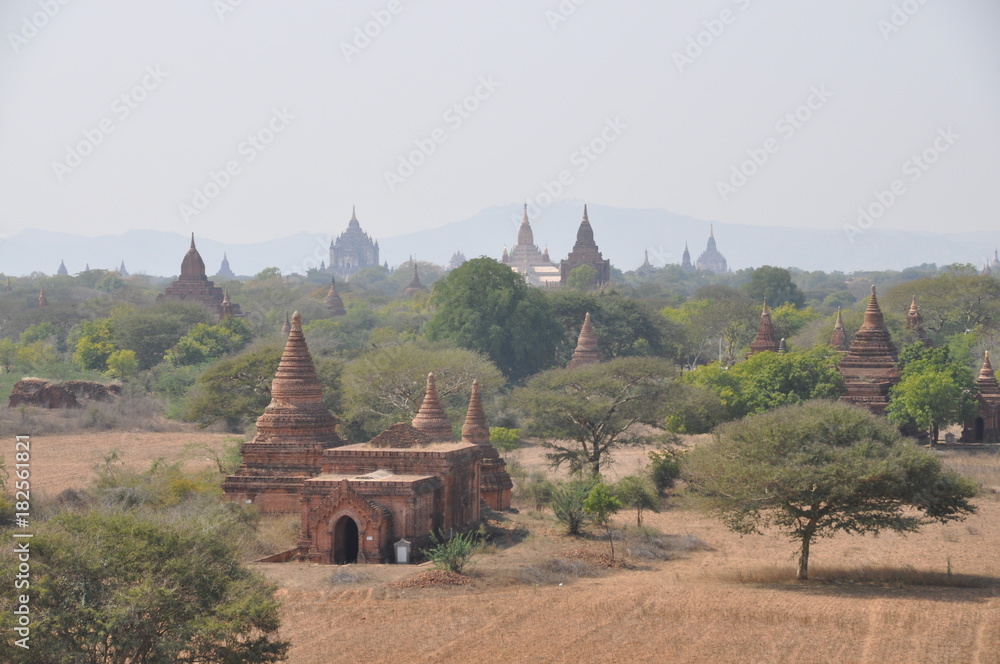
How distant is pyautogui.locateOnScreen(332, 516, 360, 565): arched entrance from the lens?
26562mm

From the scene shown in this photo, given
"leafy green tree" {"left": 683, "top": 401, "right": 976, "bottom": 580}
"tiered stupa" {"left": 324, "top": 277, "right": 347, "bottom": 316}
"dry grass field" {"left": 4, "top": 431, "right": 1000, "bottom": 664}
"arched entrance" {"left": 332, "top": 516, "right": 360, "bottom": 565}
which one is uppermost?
"tiered stupa" {"left": 324, "top": 277, "right": 347, "bottom": 316}

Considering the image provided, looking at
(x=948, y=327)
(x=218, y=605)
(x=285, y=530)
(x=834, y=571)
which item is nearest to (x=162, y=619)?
(x=218, y=605)

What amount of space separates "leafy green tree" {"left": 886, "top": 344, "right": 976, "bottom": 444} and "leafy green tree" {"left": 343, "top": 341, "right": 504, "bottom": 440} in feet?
51.2

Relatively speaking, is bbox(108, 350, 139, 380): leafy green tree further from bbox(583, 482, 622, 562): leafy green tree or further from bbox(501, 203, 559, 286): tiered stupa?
bbox(501, 203, 559, 286): tiered stupa

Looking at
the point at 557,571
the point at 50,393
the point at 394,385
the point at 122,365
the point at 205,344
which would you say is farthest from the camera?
the point at 205,344

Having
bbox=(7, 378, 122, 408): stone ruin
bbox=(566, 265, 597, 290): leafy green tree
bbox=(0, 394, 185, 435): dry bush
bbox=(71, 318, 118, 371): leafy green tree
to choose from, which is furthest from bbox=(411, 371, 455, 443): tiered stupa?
bbox=(566, 265, 597, 290): leafy green tree

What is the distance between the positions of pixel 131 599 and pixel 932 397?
3639cm

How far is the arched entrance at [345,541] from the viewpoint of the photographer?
26.6m

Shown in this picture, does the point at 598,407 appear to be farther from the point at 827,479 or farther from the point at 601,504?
the point at 827,479

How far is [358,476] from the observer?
27828mm

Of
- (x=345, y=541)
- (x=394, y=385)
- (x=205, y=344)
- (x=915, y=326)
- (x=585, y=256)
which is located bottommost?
(x=345, y=541)

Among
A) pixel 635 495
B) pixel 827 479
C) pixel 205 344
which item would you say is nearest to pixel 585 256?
pixel 205 344

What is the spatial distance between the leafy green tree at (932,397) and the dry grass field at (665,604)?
1600 cm

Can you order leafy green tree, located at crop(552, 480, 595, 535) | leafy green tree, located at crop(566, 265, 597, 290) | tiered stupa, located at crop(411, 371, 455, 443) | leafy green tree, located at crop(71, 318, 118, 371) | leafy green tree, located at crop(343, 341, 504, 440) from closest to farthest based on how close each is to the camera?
1. leafy green tree, located at crop(552, 480, 595, 535)
2. tiered stupa, located at crop(411, 371, 455, 443)
3. leafy green tree, located at crop(343, 341, 504, 440)
4. leafy green tree, located at crop(71, 318, 118, 371)
5. leafy green tree, located at crop(566, 265, 597, 290)
